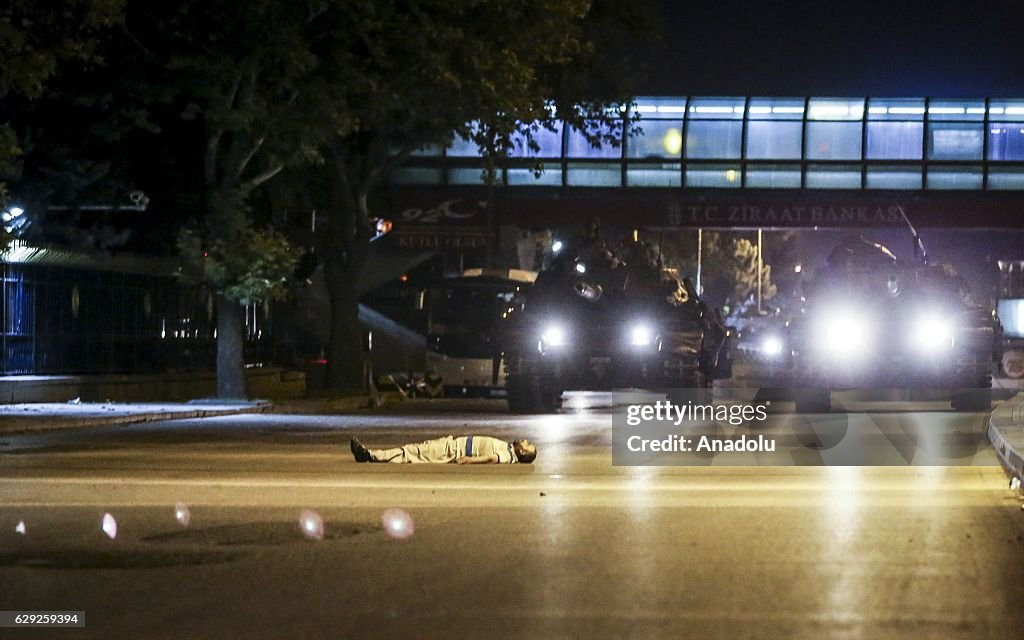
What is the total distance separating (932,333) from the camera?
99.5ft

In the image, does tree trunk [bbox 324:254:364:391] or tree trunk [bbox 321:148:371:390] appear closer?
tree trunk [bbox 321:148:371:390]

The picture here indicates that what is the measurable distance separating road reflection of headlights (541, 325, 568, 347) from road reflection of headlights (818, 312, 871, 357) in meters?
4.80

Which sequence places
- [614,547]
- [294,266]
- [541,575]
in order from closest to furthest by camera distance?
[541,575]
[614,547]
[294,266]

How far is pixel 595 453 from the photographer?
2136 centimetres

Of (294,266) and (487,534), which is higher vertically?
(294,266)

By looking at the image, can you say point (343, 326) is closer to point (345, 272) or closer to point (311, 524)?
point (345, 272)

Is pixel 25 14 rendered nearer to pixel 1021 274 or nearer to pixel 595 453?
pixel 595 453

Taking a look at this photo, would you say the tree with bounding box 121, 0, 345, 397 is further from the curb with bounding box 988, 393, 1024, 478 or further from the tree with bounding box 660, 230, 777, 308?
the tree with bounding box 660, 230, 777, 308

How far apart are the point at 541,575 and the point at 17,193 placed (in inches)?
986

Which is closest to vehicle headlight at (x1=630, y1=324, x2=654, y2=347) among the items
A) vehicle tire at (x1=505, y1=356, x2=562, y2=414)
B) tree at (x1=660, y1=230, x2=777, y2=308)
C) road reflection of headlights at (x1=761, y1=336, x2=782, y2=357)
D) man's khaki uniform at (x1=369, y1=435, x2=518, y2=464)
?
vehicle tire at (x1=505, y1=356, x2=562, y2=414)

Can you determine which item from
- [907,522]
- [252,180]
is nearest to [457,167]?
[252,180]

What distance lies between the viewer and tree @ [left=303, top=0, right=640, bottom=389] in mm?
32812

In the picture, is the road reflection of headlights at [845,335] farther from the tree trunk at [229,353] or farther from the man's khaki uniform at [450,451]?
the tree trunk at [229,353]

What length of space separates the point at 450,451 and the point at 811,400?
480 inches
